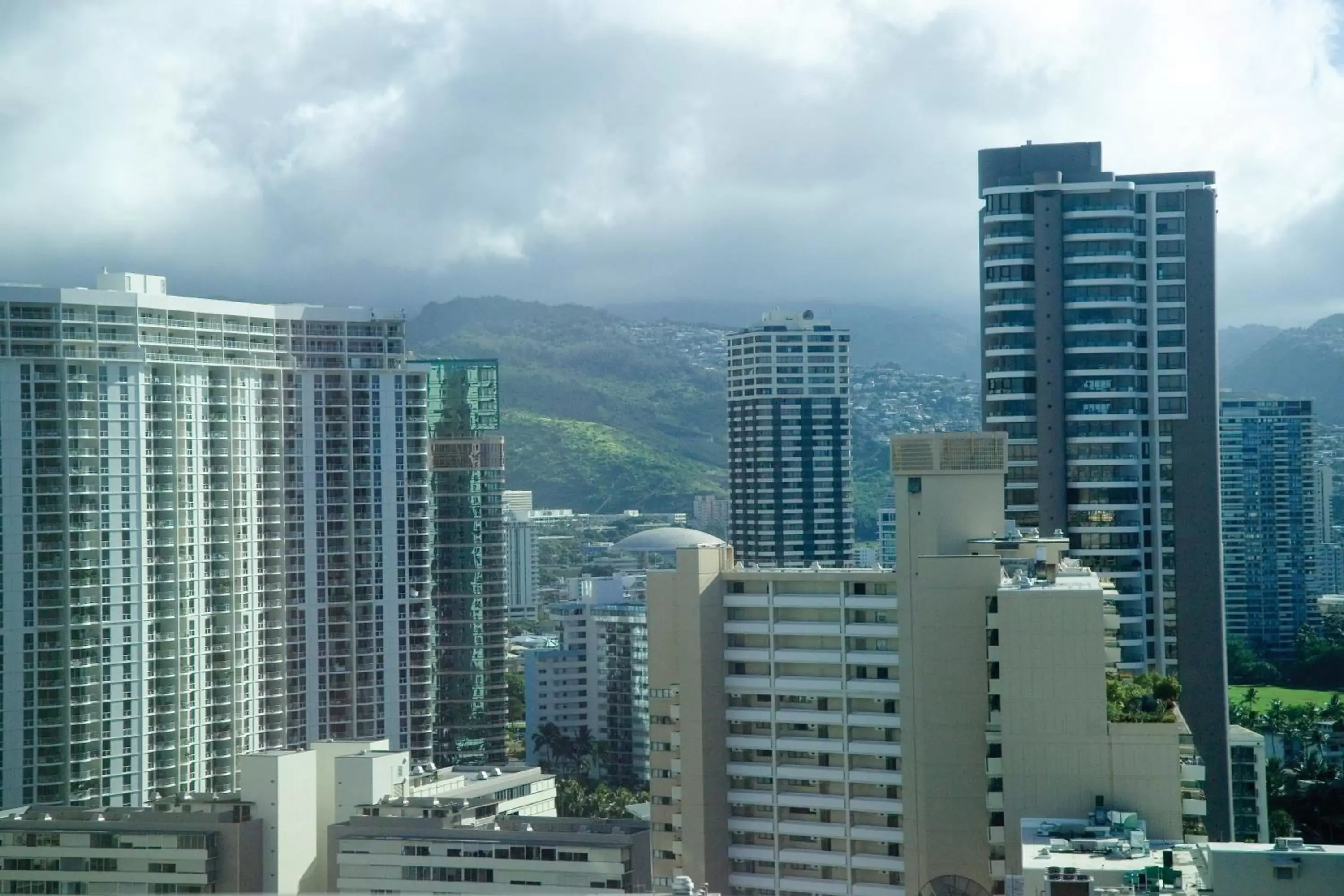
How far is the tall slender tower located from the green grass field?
14851mm

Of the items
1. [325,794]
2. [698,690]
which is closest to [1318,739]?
[698,690]

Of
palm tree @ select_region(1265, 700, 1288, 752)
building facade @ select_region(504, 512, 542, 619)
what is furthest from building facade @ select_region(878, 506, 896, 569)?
building facade @ select_region(504, 512, 542, 619)

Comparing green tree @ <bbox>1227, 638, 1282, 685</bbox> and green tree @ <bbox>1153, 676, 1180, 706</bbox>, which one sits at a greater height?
green tree @ <bbox>1153, 676, 1180, 706</bbox>

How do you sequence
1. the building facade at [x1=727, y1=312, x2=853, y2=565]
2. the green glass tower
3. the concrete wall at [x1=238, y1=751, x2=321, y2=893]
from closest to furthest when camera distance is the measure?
the concrete wall at [x1=238, y1=751, x2=321, y2=893] < the green glass tower < the building facade at [x1=727, y1=312, x2=853, y2=565]

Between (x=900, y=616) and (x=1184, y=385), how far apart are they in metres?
8.88

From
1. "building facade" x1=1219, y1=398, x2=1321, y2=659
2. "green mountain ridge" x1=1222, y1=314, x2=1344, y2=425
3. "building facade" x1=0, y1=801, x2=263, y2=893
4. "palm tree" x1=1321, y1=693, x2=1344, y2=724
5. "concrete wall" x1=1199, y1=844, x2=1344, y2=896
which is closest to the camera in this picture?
"concrete wall" x1=1199, y1=844, x2=1344, y2=896

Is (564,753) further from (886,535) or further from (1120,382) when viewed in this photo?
(1120,382)

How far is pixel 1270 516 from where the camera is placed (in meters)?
47.1

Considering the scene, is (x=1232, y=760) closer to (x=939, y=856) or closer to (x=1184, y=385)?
(x=1184, y=385)

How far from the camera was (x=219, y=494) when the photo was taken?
24.1 meters

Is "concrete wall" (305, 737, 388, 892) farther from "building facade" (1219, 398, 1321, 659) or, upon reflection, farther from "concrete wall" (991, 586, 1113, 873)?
"building facade" (1219, 398, 1321, 659)

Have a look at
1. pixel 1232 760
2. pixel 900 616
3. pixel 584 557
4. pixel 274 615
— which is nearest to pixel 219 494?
→ pixel 274 615

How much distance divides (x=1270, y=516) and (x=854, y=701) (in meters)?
35.5

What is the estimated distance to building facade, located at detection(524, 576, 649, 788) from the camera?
3516cm
